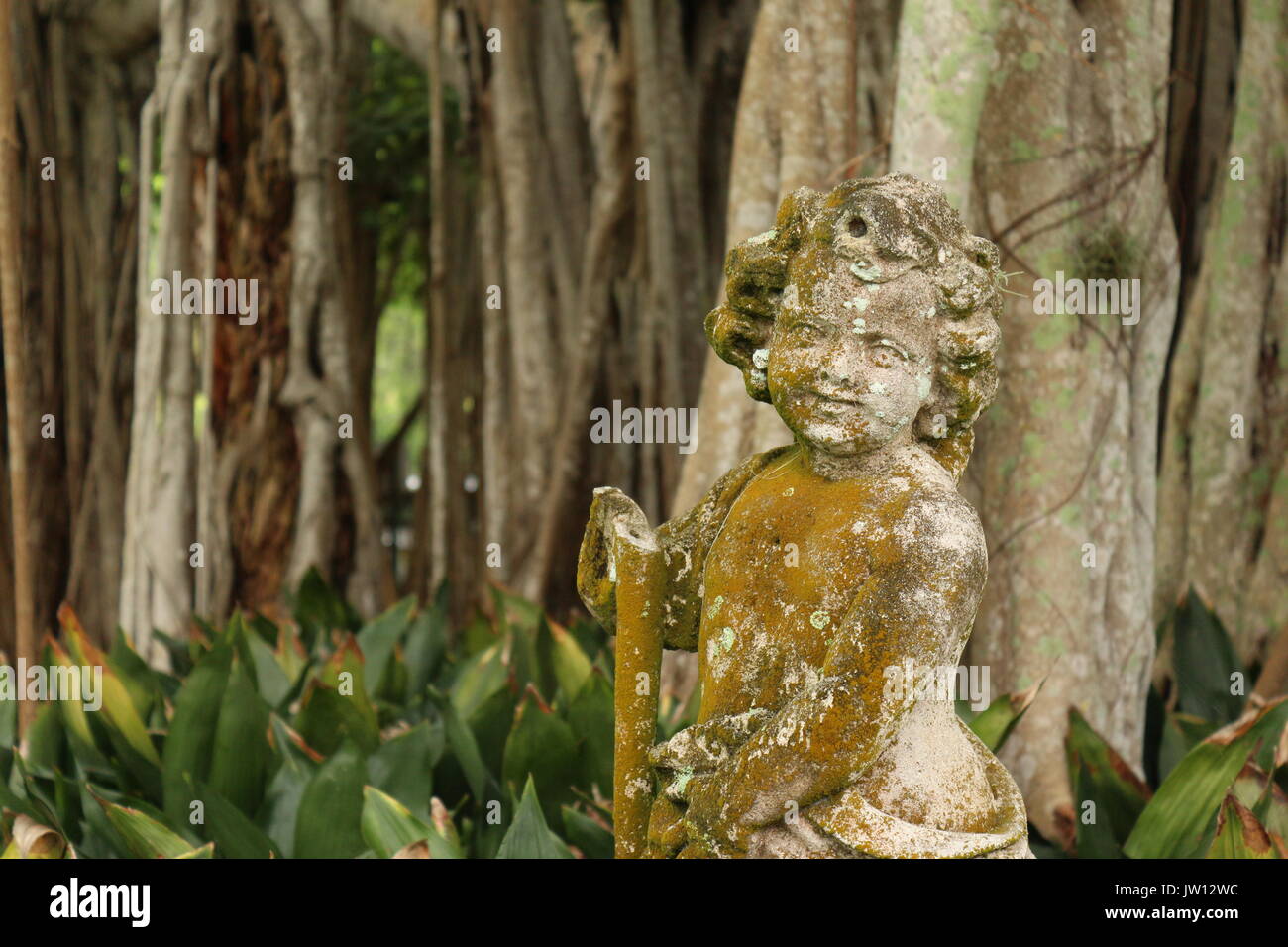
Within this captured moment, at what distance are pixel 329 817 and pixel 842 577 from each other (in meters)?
1.25

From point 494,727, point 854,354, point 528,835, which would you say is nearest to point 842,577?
point 854,354

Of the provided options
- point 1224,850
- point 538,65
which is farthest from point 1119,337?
point 538,65

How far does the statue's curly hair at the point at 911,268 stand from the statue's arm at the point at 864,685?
0.19m

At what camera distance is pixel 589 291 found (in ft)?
16.2

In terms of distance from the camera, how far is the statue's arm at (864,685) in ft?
4.98

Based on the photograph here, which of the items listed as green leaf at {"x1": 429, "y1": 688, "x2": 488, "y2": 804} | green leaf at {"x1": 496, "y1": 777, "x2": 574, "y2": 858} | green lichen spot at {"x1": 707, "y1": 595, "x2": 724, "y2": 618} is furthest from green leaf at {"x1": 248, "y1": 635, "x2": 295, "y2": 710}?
green lichen spot at {"x1": 707, "y1": 595, "x2": 724, "y2": 618}

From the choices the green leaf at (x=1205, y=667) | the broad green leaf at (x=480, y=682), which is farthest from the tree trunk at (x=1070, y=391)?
the broad green leaf at (x=480, y=682)

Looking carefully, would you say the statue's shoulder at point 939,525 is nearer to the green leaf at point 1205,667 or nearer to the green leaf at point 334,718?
the green leaf at point 334,718

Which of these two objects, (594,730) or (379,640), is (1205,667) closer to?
(594,730)

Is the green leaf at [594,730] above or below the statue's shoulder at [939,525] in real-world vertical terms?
below

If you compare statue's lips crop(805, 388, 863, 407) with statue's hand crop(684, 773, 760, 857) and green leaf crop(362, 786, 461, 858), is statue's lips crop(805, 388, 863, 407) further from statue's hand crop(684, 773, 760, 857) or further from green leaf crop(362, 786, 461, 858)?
green leaf crop(362, 786, 461, 858)

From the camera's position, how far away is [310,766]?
9.00ft

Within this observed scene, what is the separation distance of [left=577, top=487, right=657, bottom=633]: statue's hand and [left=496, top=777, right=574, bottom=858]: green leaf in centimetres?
46

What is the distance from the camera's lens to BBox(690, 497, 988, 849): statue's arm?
4.98ft
